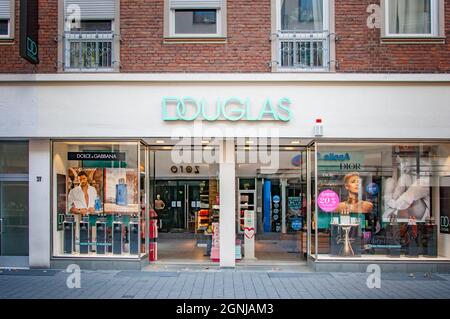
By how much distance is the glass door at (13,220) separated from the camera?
496 inches

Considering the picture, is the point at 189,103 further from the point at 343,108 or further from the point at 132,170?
the point at 343,108

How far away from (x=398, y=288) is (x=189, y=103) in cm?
597

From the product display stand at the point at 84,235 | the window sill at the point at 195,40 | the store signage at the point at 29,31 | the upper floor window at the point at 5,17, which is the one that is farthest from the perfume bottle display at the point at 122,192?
the upper floor window at the point at 5,17

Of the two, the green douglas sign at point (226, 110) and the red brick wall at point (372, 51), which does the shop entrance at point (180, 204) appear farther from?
the red brick wall at point (372, 51)

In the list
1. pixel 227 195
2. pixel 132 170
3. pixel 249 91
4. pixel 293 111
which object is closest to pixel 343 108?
pixel 293 111

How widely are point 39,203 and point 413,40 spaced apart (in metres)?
9.46

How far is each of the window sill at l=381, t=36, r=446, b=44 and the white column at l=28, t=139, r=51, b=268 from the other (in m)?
8.23

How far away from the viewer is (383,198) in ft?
41.6

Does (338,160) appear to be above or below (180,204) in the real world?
above

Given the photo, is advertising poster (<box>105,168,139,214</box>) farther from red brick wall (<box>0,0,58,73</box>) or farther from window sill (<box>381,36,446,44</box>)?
window sill (<box>381,36,446,44</box>)

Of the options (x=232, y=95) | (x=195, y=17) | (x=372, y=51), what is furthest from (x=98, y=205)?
(x=372, y=51)

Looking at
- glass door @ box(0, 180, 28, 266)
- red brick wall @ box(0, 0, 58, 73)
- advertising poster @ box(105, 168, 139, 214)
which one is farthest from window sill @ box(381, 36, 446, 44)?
glass door @ box(0, 180, 28, 266)

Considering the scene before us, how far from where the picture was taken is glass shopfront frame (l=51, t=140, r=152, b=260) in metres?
12.5

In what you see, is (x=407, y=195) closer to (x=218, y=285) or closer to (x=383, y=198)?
(x=383, y=198)
